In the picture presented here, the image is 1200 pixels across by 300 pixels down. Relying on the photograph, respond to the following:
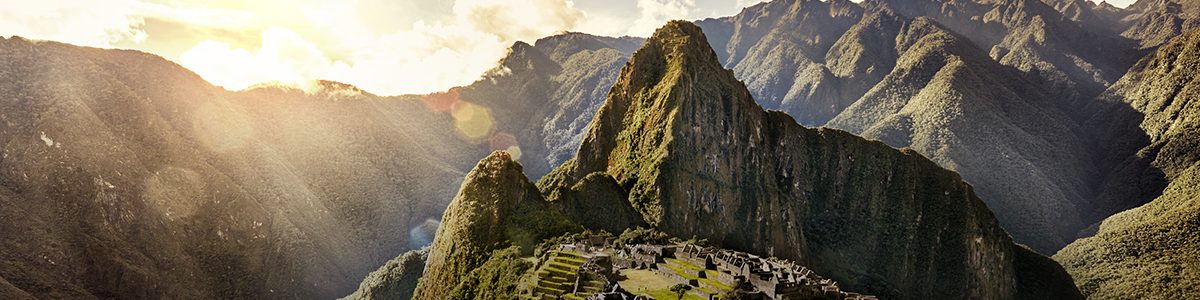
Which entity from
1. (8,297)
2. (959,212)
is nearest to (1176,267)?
(959,212)

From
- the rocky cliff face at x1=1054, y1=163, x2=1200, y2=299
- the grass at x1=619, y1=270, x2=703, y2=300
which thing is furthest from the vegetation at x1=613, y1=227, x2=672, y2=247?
the rocky cliff face at x1=1054, y1=163, x2=1200, y2=299

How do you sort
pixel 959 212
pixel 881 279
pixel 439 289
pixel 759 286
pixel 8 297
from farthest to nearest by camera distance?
1. pixel 959 212
2. pixel 881 279
3. pixel 8 297
4. pixel 439 289
5. pixel 759 286

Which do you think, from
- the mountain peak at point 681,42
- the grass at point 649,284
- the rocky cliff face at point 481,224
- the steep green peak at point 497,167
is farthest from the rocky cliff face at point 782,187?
the grass at point 649,284

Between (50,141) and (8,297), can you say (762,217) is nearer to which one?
(8,297)

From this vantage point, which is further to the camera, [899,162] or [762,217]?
[899,162]

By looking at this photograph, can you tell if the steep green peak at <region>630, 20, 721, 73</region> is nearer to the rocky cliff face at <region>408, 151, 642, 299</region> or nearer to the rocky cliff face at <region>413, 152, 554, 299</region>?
the rocky cliff face at <region>408, 151, 642, 299</region>

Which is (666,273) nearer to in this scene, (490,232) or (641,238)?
(641,238)

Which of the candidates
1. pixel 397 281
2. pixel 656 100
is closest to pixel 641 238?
pixel 656 100
